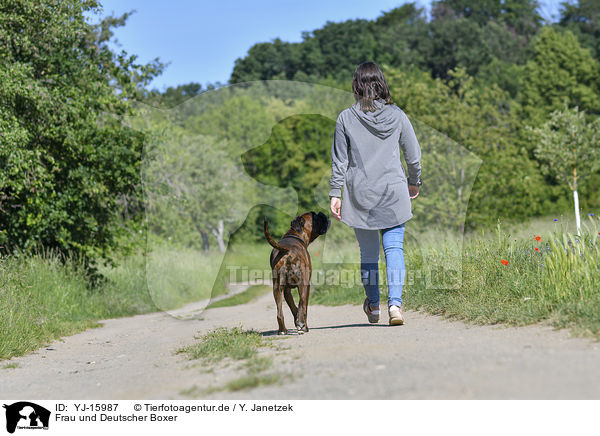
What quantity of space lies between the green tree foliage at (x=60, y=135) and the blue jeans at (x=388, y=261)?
6245 millimetres

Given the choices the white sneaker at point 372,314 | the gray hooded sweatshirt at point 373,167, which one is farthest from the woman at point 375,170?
the white sneaker at point 372,314

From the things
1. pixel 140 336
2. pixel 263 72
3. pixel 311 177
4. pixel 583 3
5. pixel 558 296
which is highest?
pixel 583 3

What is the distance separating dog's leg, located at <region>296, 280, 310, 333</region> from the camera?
20.2 feet

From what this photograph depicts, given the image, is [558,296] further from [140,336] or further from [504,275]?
[140,336]

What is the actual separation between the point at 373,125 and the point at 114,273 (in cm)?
1044

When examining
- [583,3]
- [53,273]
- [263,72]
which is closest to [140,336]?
[53,273]

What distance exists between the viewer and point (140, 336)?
893 centimetres

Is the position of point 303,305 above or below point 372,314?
above

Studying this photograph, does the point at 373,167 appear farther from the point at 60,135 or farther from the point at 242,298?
the point at 242,298

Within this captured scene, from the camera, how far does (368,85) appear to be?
20.7 feet

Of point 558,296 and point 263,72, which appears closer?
point 558,296

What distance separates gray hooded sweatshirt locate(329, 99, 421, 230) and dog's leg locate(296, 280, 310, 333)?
2.62ft
